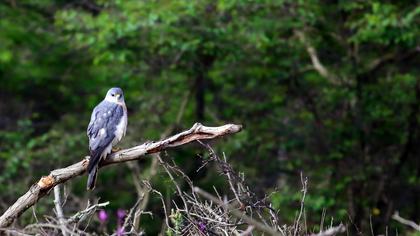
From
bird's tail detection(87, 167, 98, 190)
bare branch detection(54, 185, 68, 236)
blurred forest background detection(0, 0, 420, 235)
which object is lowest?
blurred forest background detection(0, 0, 420, 235)

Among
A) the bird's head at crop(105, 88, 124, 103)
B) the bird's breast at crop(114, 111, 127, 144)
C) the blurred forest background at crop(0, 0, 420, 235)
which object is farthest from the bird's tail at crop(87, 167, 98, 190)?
the blurred forest background at crop(0, 0, 420, 235)

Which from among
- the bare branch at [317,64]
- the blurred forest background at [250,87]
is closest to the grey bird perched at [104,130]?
the blurred forest background at [250,87]

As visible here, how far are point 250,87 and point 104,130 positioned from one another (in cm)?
857

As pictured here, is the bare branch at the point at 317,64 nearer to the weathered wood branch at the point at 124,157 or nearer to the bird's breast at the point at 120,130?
the bird's breast at the point at 120,130

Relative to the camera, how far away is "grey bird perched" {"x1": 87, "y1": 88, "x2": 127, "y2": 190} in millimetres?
7777

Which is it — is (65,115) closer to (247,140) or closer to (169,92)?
(169,92)

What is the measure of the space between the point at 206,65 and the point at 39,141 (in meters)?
3.10

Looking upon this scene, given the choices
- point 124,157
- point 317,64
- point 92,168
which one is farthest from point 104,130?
point 317,64

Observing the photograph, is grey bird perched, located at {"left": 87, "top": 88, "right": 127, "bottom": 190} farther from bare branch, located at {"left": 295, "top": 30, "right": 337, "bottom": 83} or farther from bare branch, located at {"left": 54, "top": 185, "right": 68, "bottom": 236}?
bare branch, located at {"left": 295, "top": 30, "right": 337, "bottom": 83}

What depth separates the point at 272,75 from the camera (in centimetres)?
1542

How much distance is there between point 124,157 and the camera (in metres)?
6.96

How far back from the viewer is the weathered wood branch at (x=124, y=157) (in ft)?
21.5

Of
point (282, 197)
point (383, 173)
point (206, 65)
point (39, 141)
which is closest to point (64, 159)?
point (39, 141)

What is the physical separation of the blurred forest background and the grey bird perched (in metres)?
4.75
